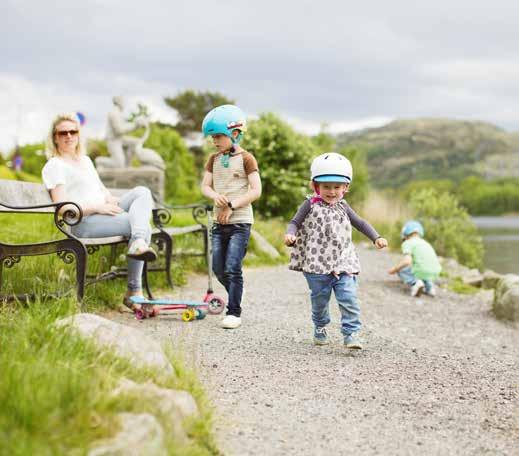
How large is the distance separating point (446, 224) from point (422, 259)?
5.51 metres

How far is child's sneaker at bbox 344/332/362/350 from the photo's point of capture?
448 centimetres

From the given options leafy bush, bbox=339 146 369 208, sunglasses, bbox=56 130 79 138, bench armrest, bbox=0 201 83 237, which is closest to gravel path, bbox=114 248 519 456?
bench armrest, bbox=0 201 83 237

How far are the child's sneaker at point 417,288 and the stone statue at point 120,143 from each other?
304 inches

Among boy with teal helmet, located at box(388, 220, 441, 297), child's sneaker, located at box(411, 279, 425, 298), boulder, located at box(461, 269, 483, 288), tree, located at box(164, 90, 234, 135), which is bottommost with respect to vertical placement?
boulder, located at box(461, 269, 483, 288)

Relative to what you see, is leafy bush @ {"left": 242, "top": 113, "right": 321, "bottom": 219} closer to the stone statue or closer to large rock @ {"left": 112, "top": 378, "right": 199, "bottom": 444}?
the stone statue

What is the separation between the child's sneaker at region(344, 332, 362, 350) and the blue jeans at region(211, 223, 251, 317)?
3.25 ft

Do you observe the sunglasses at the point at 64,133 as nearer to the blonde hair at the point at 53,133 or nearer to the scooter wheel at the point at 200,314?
the blonde hair at the point at 53,133

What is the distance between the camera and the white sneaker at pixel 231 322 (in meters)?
5.05

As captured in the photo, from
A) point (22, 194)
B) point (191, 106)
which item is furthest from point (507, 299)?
point (191, 106)


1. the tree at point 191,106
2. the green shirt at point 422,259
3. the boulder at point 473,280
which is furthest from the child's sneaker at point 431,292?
the tree at point 191,106

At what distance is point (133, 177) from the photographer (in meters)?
13.9

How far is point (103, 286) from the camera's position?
5824 millimetres

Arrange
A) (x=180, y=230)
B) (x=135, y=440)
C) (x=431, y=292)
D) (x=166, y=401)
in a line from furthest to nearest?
(x=431, y=292), (x=180, y=230), (x=166, y=401), (x=135, y=440)

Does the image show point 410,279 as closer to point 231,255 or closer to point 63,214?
point 231,255
